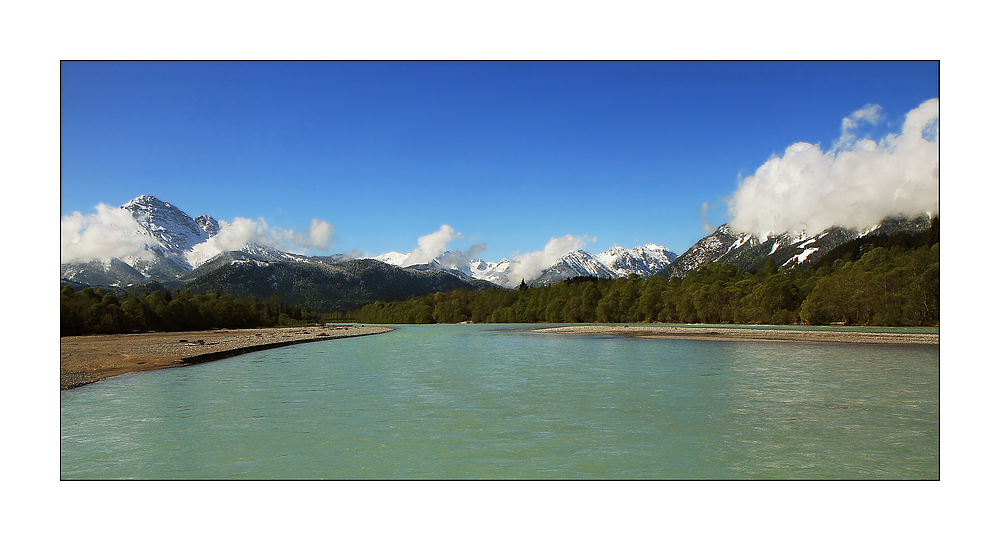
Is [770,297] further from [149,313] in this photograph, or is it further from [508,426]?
[149,313]

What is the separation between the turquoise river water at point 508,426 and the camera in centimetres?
1096

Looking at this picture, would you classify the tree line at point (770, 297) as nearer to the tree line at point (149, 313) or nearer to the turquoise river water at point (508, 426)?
the turquoise river water at point (508, 426)

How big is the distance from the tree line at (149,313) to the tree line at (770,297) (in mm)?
81237

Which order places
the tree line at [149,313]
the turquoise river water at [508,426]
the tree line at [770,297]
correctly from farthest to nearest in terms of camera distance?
the tree line at [770,297] → the tree line at [149,313] → the turquoise river water at [508,426]

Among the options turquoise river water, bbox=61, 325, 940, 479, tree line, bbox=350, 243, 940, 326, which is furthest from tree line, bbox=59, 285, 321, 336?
tree line, bbox=350, 243, 940, 326

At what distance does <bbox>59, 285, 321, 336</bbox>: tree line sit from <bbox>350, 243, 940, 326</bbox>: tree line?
81.2 m

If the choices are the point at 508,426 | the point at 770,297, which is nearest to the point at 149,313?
the point at 508,426

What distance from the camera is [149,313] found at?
8356 cm

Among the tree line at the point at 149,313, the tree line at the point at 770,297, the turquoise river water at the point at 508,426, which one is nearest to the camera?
the turquoise river water at the point at 508,426

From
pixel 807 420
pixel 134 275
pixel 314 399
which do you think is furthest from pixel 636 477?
pixel 134 275

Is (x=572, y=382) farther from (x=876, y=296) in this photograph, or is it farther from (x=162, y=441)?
(x=876, y=296)

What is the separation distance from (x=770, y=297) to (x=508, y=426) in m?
102

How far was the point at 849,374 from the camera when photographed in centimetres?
2652

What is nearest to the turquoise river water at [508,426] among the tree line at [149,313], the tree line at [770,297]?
the tree line at [770,297]
